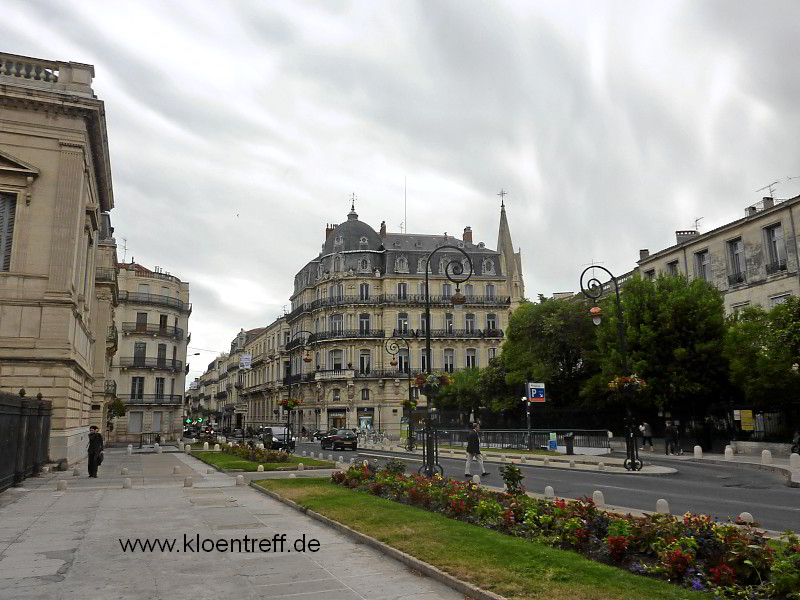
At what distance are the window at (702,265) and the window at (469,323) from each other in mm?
31601

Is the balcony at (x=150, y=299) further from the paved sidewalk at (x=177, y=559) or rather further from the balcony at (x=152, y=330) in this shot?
the paved sidewalk at (x=177, y=559)

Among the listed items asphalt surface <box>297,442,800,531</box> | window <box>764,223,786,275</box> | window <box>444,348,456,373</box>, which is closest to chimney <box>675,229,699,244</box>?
window <box>764,223,786,275</box>

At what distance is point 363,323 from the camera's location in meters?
70.8

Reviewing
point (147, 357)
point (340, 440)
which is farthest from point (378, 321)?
point (340, 440)

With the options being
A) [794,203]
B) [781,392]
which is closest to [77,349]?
[781,392]

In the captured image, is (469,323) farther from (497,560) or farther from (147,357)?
(497,560)

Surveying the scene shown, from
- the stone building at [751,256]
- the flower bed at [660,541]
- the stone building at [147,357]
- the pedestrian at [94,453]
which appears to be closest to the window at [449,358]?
the stone building at [147,357]

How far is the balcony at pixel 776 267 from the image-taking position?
36897 mm

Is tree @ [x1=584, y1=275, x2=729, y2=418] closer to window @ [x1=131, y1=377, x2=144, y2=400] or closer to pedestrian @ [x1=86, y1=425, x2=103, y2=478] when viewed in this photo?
pedestrian @ [x1=86, y1=425, x2=103, y2=478]

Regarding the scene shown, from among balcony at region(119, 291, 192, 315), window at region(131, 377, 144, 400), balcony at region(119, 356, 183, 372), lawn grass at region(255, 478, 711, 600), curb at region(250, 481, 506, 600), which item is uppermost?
balcony at region(119, 291, 192, 315)

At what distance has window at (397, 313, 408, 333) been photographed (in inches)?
2790

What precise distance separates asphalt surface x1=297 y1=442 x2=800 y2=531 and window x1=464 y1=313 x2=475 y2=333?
4541 centimetres

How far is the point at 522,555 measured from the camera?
820cm

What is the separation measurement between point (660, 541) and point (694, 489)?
1215 centimetres
